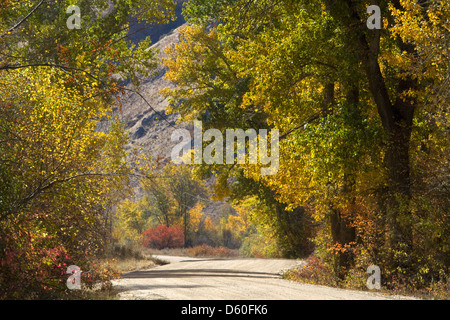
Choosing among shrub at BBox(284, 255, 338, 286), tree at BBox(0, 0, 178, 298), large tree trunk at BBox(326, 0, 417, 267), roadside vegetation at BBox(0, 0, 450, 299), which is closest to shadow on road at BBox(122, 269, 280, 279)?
shrub at BBox(284, 255, 338, 286)

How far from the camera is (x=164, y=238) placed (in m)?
63.3

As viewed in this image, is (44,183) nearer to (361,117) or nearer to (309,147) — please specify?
(309,147)

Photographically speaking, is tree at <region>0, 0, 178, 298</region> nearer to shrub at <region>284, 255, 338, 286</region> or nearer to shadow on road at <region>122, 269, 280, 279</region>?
shadow on road at <region>122, 269, 280, 279</region>

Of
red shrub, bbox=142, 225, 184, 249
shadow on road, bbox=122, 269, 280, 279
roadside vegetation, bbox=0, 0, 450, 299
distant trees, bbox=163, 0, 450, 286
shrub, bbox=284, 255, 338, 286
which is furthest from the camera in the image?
red shrub, bbox=142, 225, 184, 249

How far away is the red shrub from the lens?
63.3m

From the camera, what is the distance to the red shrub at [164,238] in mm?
63303

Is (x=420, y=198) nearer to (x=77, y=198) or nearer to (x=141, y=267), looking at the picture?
(x=77, y=198)

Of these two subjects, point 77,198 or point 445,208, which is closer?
point 77,198

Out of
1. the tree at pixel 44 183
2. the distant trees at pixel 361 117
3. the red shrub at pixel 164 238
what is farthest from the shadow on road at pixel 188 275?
the red shrub at pixel 164 238

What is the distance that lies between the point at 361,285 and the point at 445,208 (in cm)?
Result: 316

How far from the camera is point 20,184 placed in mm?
9828

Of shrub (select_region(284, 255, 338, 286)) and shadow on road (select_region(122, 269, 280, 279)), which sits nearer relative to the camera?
shrub (select_region(284, 255, 338, 286))

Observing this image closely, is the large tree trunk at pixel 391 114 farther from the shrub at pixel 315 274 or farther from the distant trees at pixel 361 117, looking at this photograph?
the shrub at pixel 315 274
